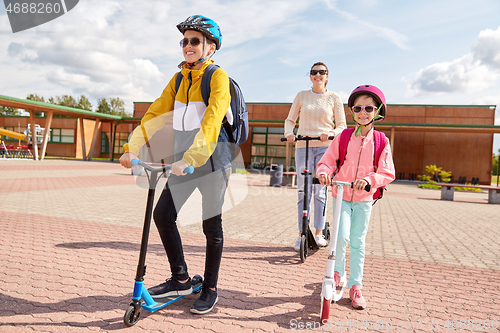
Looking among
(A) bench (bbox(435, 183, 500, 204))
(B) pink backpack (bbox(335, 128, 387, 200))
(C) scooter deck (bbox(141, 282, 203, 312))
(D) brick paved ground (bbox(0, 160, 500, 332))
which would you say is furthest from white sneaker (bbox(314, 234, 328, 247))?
(A) bench (bbox(435, 183, 500, 204))

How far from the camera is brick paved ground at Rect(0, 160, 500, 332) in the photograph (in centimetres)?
253

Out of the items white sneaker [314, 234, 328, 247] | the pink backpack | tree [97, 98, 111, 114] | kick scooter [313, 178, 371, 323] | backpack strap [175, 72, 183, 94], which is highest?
tree [97, 98, 111, 114]

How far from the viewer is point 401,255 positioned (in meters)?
4.69

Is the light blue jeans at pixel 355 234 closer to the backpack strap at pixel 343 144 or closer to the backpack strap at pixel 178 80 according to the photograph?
the backpack strap at pixel 343 144

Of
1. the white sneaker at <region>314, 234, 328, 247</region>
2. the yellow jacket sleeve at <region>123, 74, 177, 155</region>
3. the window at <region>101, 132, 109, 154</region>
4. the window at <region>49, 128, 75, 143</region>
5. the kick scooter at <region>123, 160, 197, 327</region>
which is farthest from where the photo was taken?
the window at <region>101, 132, 109, 154</region>

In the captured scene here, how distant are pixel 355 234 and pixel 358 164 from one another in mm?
561

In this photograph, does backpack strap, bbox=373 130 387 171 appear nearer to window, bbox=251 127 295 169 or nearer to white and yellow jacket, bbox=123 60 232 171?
white and yellow jacket, bbox=123 60 232 171

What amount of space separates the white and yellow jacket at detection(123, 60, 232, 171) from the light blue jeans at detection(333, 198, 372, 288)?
1049 mm

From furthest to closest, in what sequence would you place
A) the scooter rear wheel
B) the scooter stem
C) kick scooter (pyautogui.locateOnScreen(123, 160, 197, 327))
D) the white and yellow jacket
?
the scooter rear wheel → the scooter stem → the white and yellow jacket → kick scooter (pyautogui.locateOnScreen(123, 160, 197, 327))

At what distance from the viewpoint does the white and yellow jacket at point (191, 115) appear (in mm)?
2383

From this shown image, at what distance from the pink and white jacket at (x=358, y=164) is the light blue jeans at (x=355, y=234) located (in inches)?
2.8

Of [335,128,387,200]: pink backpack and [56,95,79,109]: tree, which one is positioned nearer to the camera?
[335,128,387,200]: pink backpack

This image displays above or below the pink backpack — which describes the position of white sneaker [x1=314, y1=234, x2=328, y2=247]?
below

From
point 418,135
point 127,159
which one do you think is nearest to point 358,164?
point 127,159
